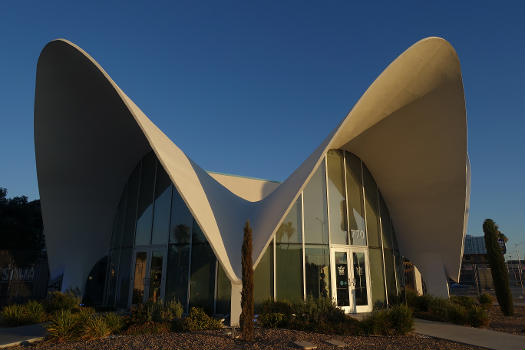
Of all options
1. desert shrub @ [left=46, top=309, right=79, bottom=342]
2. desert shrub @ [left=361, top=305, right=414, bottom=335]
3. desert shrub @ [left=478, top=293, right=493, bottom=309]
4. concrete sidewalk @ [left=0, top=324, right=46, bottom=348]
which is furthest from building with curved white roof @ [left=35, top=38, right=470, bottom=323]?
concrete sidewalk @ [left=0, top=324, right=46, bottom=348]

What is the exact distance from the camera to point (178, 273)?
1203 cm

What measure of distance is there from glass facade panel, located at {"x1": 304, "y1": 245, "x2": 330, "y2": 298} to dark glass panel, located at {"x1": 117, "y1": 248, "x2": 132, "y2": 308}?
7.33 meters

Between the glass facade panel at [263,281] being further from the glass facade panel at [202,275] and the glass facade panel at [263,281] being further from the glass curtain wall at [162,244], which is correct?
the glass facade panel at [202,275]

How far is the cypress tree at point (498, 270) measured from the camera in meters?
12.1

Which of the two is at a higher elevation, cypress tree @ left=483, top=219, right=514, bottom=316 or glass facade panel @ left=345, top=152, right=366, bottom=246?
glass facade panel @ left=345, top=152, right=366, bottom=246

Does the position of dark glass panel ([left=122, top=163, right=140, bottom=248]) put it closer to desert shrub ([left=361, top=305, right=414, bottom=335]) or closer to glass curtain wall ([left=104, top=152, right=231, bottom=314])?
glass curtain wall ([left=104, top=152, right=231, bottom=314])

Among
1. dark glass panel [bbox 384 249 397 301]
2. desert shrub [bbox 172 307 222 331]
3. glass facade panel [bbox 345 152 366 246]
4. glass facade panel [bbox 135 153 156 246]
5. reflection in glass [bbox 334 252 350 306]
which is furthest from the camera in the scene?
glass facade panel [bbox 135 153 156 246]

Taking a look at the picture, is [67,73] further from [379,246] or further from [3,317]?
[379,246]

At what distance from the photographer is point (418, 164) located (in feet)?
43.7

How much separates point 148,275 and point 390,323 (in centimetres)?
884

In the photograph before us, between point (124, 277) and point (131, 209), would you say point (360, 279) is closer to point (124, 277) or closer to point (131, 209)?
point (124, 277)

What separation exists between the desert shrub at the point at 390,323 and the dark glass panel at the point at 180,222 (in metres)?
6.78

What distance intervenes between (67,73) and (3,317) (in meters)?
7.65

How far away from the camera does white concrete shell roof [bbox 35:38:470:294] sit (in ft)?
33.1
